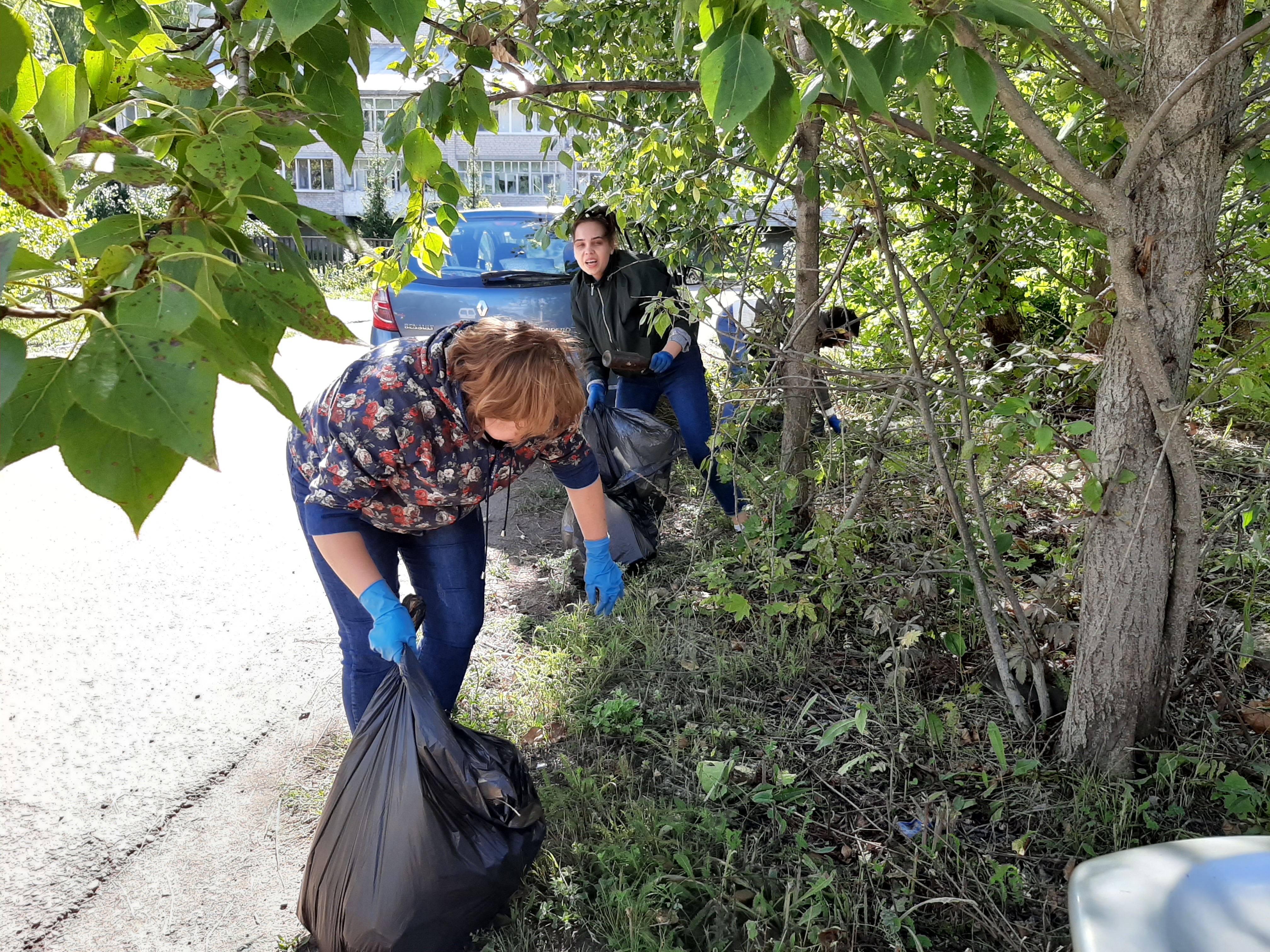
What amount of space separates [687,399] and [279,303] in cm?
356

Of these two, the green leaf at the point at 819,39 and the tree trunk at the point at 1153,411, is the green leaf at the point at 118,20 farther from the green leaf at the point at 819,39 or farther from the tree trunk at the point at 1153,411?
the tree trunk at the point at 1153,411

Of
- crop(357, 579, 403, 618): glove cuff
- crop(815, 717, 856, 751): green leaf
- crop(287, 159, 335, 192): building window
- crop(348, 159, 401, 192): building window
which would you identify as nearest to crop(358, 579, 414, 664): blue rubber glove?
crop(357, 579, 403, 618): glove cuff

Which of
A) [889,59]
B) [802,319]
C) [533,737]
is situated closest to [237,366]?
[889,59]

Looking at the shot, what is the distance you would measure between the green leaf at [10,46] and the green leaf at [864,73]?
82 cm

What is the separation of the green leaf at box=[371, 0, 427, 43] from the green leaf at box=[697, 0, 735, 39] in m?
0.35

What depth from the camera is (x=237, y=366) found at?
2.33 feet

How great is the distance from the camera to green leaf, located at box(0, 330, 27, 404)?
22.9 inches

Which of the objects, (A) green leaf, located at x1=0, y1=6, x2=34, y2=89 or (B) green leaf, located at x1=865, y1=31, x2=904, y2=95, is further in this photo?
(B) green leaf, located at x1=865, y1=31, x2=904, y2=95

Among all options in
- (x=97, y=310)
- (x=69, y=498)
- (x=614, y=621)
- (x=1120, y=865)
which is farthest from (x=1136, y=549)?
(x=69, y=498)

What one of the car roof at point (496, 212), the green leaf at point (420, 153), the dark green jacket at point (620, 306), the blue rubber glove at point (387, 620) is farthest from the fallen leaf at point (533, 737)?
the car roof at point (496, 212)

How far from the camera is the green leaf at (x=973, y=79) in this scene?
1.14 meters

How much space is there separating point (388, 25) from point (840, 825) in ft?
6.84

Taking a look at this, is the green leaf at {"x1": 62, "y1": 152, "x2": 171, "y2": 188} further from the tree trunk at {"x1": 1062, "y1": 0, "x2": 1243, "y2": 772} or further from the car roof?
the car roof

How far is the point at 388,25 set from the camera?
1.01 meters
